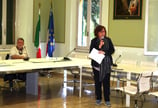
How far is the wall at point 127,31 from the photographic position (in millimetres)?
9367

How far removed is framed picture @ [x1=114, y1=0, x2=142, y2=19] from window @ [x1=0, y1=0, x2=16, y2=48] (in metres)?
3.69

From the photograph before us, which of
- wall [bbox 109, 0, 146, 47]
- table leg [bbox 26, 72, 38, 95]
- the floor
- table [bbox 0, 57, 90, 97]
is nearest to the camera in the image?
table [bbox 0, 57, 90, 97]

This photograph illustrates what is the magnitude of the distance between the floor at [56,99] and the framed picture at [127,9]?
2.25 metres

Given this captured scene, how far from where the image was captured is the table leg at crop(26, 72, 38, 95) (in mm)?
7864

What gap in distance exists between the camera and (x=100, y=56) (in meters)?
6.60

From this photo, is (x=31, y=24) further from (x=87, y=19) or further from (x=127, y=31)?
(x=127, y=31)

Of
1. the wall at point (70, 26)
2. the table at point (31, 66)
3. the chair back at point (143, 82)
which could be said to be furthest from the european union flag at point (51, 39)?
the chair back at point (143, 82)

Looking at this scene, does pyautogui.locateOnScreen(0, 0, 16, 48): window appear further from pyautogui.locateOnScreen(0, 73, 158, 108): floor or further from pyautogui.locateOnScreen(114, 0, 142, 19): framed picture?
pyautogui.locateOnScreen(114, 0, 142, 19): framed picture

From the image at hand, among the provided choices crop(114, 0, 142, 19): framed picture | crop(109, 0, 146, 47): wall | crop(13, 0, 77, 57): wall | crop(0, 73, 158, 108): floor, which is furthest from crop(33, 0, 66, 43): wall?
crop(0, 73, 158, 108): floor

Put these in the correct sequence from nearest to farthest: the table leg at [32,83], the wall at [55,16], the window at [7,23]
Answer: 1. the table leg at [32,83]
2. the window at [7,23]
3. the wall at [55,16]

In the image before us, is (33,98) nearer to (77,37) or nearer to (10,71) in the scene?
(10,71)

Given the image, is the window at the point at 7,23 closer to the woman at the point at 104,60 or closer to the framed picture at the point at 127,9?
the framed picture at the point at 127,9

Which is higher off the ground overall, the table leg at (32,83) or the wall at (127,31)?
the wall at (127,31)

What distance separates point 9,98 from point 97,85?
2.03m
